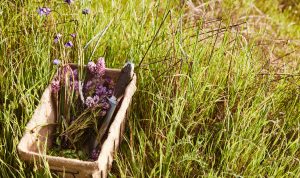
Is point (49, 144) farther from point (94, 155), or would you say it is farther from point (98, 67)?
point (98, 67)

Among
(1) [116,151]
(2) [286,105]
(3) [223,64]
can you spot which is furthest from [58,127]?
(2) [286,105]

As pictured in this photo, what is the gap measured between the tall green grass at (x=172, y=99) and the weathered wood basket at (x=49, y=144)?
62 millimetres

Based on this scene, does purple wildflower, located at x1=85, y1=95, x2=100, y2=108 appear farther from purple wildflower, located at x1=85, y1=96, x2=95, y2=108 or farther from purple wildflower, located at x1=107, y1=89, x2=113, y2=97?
purple wildflower, located at x1=107, y1=89, x2=113, y2=97

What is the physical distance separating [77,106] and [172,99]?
0.43 metres

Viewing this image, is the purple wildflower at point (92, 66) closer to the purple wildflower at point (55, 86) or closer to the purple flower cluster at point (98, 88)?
the purple flower cluster at point (98, 88)

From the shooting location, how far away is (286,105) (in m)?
2.44

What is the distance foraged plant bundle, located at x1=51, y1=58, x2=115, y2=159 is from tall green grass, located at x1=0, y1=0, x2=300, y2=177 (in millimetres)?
82

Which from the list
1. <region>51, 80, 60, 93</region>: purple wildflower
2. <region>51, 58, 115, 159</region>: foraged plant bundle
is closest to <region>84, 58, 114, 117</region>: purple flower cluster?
<region>51, 58, 115, 159</region>: foraged plant bundle

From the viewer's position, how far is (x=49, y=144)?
214 centimetres

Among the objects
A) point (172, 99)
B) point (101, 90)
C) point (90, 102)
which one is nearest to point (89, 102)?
point (90, 102)

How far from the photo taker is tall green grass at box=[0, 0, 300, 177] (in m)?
2.07

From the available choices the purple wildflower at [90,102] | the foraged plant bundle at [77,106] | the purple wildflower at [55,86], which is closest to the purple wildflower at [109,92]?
the foraged plant bundle at [77,106]

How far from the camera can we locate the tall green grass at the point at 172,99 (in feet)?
6.80

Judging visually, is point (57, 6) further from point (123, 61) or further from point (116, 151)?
point (116, 151)
